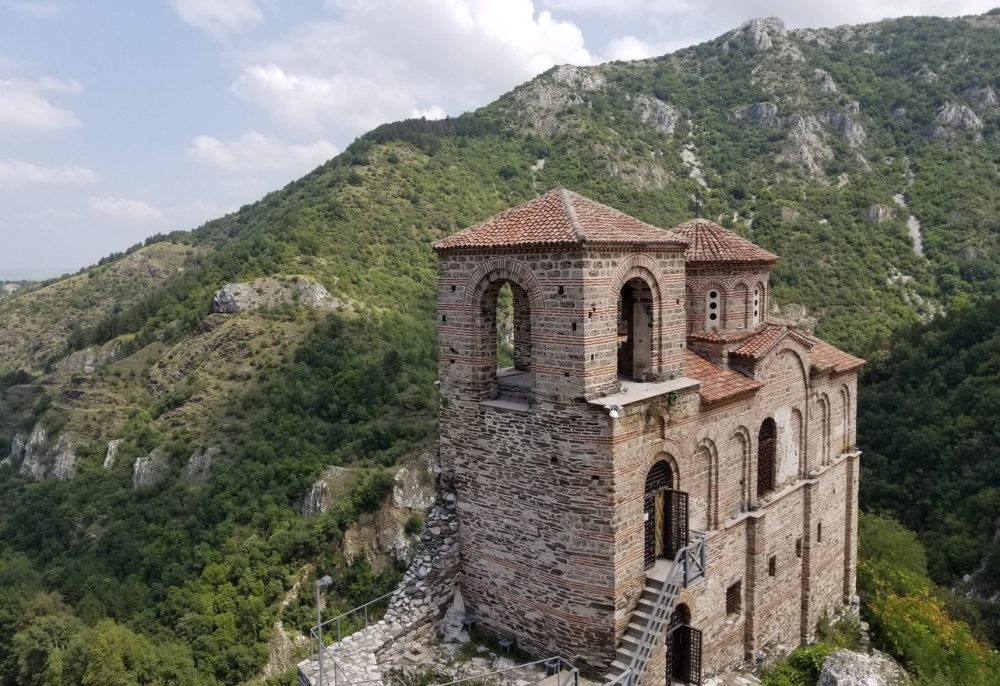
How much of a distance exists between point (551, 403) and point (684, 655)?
6256 millimetres

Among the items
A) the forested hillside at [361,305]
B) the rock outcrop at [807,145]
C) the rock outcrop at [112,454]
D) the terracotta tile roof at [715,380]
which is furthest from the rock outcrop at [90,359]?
the rock outcrop at [807,145]

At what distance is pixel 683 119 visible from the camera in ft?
273

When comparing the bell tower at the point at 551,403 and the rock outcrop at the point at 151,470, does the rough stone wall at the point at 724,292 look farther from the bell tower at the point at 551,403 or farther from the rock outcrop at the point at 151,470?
the rock outcrop at the point at 151,470

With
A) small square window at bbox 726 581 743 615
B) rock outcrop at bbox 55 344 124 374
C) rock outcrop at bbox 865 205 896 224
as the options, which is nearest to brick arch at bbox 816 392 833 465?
small square window at bbox 726 581 743 615

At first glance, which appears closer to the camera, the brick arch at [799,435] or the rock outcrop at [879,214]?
the brick arch at [799,435]

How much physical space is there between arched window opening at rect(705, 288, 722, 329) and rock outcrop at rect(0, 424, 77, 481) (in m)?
44.8

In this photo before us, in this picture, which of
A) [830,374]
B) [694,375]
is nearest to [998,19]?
[830,374]

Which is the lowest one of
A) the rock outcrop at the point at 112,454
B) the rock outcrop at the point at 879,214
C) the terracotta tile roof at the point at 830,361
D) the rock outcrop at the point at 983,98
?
the rock outcrop at the point at 112,454

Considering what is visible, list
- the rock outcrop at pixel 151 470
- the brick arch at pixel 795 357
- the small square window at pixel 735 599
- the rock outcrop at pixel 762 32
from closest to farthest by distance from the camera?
the small square window at pixel 735 599
the brick arch at pixel 795 357
the rock outcrop at pixel 151 470
the rock outcrop at pixel 762 32

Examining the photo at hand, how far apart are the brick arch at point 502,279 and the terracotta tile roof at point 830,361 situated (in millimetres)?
9339

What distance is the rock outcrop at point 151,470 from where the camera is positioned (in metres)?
38.7

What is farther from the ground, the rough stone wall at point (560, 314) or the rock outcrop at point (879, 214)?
the rock outcrop at point (879, 214)

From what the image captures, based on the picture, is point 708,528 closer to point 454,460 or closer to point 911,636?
point 454,460

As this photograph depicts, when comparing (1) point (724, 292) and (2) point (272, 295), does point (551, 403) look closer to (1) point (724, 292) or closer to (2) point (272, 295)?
(1) point (724, 292)
